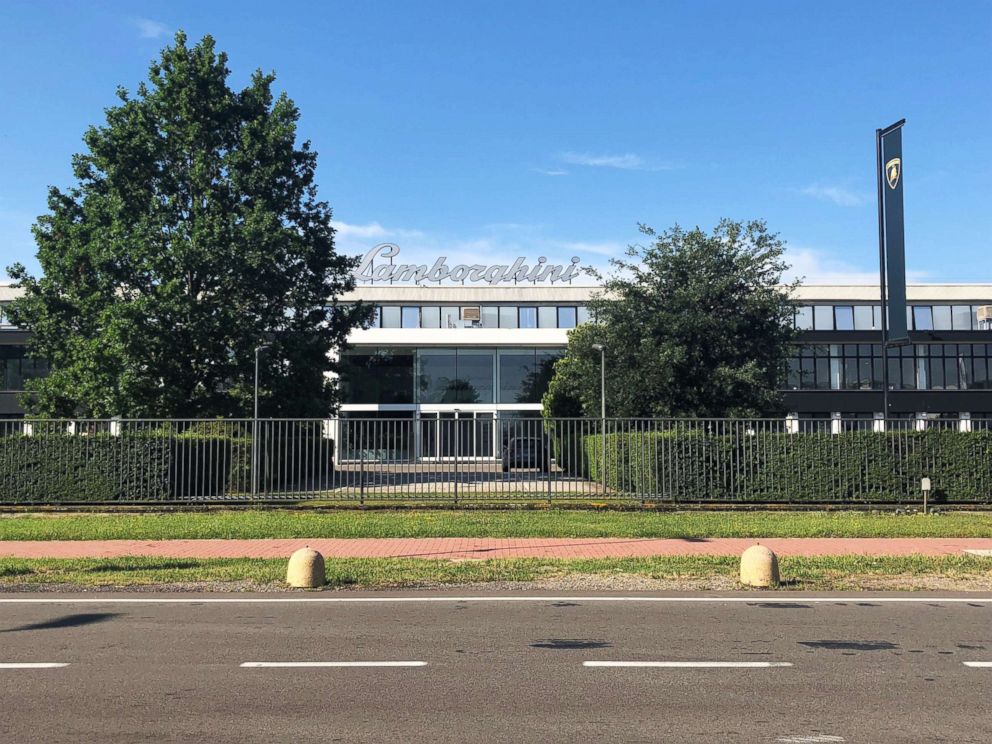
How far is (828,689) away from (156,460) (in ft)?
61.9

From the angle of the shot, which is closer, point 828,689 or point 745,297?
point 828,689

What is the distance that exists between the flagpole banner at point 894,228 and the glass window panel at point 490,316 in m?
30.6

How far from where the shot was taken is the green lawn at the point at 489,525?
1672 cm

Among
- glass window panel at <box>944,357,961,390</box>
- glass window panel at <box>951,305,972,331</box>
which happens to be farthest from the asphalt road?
glass window panel at <box>951,305,972,331</box>

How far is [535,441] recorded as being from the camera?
2233 cm

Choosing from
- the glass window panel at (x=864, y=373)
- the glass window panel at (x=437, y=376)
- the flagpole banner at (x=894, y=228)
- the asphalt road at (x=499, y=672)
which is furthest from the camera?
the glass window panel at (x=864, y=373)

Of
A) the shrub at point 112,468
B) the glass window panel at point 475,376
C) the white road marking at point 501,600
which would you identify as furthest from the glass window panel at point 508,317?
the white road marking at point 501,600

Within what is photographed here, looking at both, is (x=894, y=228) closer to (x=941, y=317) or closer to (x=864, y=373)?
(x=864, y=373)

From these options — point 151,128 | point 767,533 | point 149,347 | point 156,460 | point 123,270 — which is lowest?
point 767,533

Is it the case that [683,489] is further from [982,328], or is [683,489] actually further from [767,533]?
[982,328]

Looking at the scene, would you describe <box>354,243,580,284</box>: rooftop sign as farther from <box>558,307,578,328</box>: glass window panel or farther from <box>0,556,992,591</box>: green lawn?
<box>0,556,992,591</box>: green lawn

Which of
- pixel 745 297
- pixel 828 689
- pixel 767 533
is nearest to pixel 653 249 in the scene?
pixel 745 297

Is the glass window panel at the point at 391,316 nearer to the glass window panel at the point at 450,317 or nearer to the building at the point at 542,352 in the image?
the building at the point at 542,352

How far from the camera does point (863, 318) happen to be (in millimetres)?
53000
